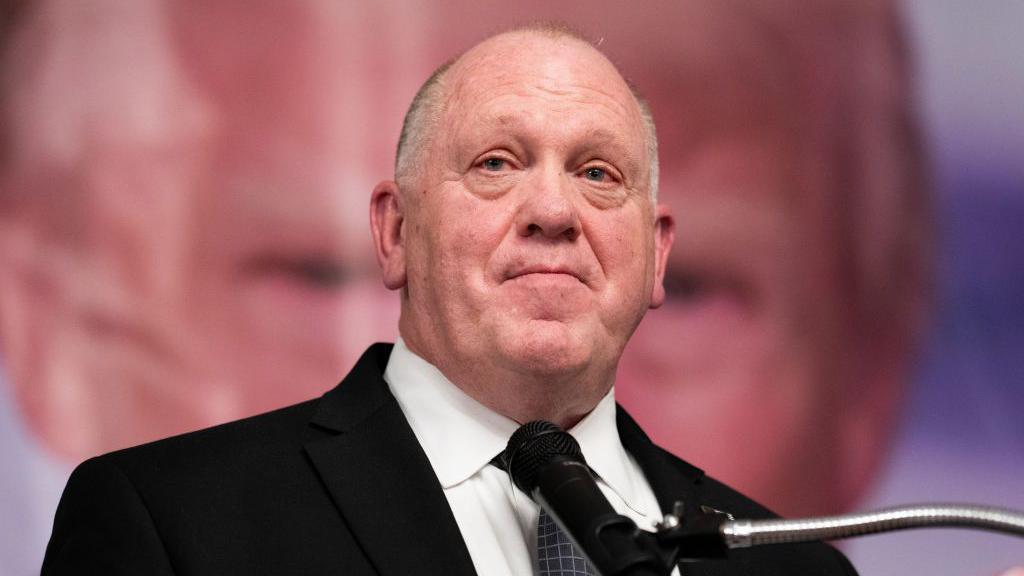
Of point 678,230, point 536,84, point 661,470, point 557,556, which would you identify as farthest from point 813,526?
point 678,230

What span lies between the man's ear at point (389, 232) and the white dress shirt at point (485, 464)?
0.12 m

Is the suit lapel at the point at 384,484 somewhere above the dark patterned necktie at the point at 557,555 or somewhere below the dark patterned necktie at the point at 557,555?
above

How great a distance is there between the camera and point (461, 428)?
6.84 ft

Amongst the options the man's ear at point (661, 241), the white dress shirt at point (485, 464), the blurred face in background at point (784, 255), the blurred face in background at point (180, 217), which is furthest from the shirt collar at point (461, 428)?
the blurred face in background at point (784, 255)

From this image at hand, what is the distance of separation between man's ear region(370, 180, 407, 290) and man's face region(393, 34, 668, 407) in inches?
1.5

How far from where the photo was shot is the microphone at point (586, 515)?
1.41m

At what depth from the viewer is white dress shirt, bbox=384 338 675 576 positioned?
1.96 m

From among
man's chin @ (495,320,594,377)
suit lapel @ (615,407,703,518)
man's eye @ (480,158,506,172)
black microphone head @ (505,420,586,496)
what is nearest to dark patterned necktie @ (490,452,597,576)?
black microphone head @ (505,420,586,496)

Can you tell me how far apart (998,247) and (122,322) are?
6.70 ft

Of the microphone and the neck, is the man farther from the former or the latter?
the microphone

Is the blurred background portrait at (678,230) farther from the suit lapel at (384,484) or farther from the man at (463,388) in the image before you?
the suit lapel at (384,484)

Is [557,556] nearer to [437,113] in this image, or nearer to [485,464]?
[485,464]

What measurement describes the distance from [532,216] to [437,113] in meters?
0.32

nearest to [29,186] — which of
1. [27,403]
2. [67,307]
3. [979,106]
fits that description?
[67,307]
